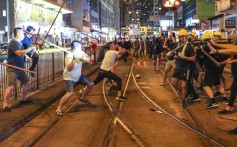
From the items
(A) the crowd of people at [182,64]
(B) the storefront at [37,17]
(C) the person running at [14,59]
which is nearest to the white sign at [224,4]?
(B) the storefront at [37,17]

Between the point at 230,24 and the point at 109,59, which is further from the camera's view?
the point at 230,24

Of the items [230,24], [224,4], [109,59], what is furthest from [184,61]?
[224,4]

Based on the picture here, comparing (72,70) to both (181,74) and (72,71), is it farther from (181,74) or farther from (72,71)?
(181,74)

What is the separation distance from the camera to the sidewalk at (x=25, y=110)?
7758 mm

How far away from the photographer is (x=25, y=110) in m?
9.34

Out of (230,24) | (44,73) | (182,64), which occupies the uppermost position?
(230,24)

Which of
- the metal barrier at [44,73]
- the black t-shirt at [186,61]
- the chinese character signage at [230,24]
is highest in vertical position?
the chinese character signage at [230,24]

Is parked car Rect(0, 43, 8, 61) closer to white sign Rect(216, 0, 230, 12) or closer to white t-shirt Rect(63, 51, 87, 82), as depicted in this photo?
white sign Rect(216, 0, 230, 12)

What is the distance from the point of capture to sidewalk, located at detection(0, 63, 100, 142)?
7.76 m

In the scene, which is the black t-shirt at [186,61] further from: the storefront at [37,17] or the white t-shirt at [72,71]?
the storefront at [37,17]

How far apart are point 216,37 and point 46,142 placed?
18.8ft

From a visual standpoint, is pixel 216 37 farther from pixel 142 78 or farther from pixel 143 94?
pixel 142 78

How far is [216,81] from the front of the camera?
1063 centimetres

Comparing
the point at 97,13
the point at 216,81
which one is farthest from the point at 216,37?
the point at 97,13
